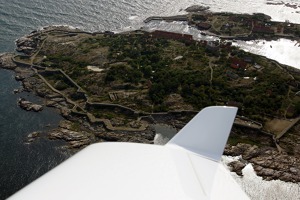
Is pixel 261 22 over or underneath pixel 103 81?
over

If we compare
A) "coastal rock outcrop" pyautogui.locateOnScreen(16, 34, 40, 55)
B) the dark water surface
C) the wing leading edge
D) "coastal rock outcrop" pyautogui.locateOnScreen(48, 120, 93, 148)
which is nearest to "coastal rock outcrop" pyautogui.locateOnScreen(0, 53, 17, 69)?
"coastal rock outcrop" pyautogui.locateOnScreen(16, 34, 40, 55)

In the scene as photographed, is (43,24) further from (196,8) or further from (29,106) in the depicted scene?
(196,8)

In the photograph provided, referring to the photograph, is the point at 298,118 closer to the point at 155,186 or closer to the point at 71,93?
the point at 71,93

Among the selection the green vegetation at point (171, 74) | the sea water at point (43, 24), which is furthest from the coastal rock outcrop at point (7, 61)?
the green vegetation at point (171, 74)

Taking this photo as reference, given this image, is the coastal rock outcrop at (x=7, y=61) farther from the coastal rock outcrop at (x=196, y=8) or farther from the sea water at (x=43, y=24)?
the coastal rock outcrop at (x=196, y=8)

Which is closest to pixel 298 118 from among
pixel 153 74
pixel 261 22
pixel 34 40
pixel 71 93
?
pixel 153 74

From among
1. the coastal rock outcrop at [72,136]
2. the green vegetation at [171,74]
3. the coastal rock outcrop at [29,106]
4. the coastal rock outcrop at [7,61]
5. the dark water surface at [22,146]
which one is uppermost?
the green vegetation at [171,74]
